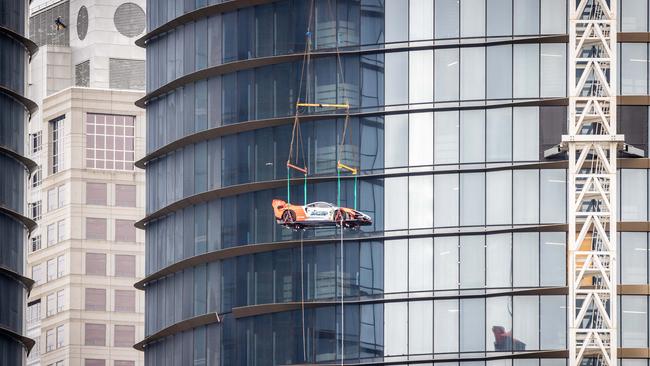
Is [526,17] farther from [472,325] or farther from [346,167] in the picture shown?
[472,325]

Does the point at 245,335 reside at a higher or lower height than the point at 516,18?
lower

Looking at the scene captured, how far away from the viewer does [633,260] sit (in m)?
135

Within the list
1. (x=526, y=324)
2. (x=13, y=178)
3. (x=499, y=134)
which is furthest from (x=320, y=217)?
(x=13, y=178)

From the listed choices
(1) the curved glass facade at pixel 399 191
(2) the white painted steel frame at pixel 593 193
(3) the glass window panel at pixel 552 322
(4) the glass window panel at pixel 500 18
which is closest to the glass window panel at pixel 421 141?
(1) the curved glass facade at pixel 399 191

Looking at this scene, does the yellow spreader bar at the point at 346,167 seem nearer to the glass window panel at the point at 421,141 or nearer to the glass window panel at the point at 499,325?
the glass window panel at the point at 421,141

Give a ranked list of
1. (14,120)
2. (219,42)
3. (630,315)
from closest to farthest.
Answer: (630,315) < (219,42) < (14,120)

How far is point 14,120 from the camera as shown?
155 m

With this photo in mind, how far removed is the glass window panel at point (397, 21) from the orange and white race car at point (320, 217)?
11.6 metres

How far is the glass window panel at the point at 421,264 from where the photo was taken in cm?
13662

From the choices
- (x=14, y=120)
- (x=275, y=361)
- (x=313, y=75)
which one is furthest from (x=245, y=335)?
(x=14, y=120)

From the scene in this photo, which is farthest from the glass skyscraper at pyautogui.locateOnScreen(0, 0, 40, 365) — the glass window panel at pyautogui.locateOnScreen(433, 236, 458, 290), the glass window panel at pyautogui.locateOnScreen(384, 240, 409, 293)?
the glass window panel at pyautogui.locateOnScreen(433, 236, 458, 290)

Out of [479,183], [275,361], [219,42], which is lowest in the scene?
[275,361]

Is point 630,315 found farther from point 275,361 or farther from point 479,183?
point 275,361

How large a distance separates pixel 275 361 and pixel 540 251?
1644 cm
